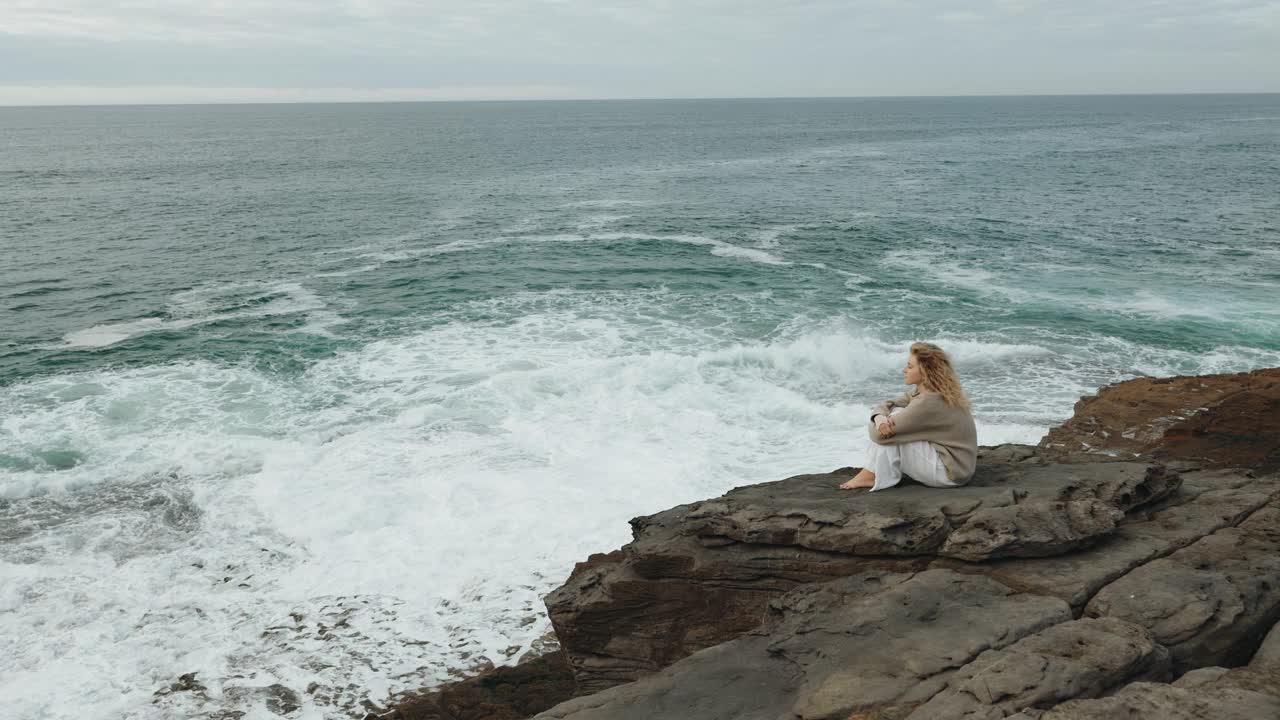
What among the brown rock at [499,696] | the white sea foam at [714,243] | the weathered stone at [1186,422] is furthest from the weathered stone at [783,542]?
the white sea foam at [714,243]

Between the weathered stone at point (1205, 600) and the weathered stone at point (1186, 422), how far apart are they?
17.0ft

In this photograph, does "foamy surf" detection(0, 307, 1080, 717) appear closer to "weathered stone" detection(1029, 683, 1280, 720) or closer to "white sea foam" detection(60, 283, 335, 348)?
"white sea foam" detection(60, 283, 335, 348)

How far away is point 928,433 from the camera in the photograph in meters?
8.43

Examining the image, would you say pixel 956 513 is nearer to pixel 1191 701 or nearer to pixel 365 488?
pixel 1191 701

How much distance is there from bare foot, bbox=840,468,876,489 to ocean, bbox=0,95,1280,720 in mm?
5060

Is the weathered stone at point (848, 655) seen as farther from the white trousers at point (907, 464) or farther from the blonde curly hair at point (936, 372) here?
the blonde curly hair at point (936, 372)

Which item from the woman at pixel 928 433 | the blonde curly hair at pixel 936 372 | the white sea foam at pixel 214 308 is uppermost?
the blonde curly hair at pixel 936 372

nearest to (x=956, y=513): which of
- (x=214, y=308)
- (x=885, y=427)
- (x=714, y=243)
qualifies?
(x=885, y=427)

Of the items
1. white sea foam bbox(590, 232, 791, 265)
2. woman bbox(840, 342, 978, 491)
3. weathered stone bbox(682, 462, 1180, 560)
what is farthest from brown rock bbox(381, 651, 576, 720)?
white sea foam bbox(590, 232, 791, 265)

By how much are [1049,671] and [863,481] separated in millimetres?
3415

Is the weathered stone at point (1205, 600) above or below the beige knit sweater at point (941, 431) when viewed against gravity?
below

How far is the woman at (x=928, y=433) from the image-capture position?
8.38 m

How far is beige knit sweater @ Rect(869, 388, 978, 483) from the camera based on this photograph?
8352 millimetres

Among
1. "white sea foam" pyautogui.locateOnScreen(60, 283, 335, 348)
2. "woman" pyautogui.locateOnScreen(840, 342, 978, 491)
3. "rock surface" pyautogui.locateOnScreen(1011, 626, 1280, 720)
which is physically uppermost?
"woman" pyautogui.locateOnScreen(840, 342, 978, 491)
